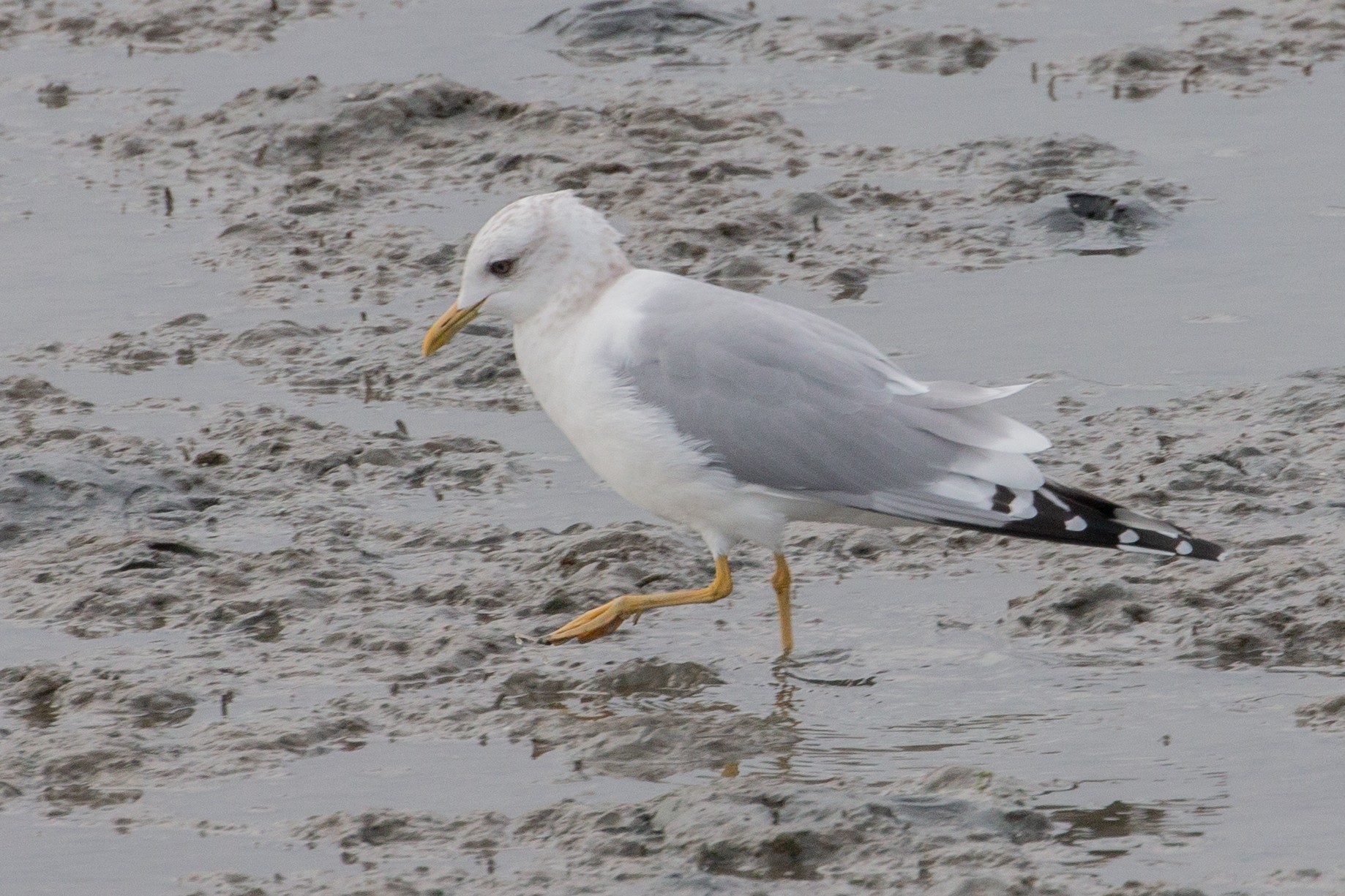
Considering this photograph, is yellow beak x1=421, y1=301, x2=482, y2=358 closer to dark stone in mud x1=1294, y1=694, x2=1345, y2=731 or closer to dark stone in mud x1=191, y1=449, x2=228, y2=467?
dark stone in mud x1=191, y1=449, x2=228, y2=467

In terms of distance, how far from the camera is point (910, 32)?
36.3ft

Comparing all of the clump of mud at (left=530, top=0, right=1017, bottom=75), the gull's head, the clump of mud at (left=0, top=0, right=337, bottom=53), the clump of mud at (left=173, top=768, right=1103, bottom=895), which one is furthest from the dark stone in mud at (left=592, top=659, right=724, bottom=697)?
the clump of mud at (left=0, top=0, right=337, bottom=53)

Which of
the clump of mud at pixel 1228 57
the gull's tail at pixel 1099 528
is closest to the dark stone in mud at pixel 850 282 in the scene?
the clump of mud at pixel 1228 57

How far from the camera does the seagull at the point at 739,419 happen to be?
5461mm

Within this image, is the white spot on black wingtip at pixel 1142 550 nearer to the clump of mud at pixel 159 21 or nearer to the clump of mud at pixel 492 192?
the clump of mud at pixel 492 192

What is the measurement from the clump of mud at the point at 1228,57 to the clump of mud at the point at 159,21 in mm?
4522

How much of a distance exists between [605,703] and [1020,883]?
1574 mm

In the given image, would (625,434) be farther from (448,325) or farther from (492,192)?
(492,192)

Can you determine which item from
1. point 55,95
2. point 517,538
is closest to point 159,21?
point 55,95

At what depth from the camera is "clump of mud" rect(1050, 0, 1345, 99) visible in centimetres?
1028

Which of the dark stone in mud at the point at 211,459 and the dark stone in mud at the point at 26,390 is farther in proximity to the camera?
the dark stone in mud at the point at 26,390

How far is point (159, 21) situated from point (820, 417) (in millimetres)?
7631

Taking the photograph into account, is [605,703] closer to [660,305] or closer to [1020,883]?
[660,305]

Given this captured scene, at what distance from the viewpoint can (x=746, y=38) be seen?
11.4m
